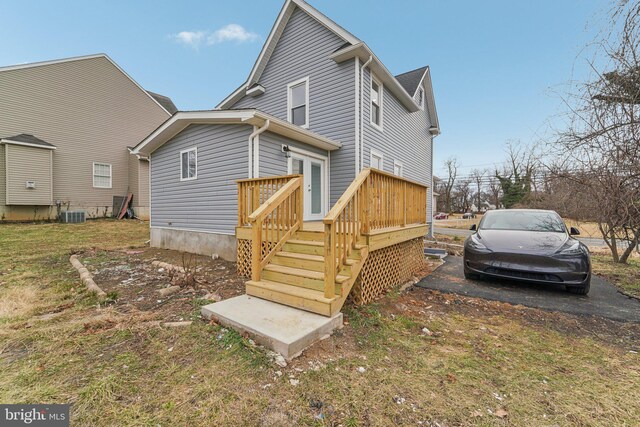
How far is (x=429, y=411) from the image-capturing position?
191 centimetres

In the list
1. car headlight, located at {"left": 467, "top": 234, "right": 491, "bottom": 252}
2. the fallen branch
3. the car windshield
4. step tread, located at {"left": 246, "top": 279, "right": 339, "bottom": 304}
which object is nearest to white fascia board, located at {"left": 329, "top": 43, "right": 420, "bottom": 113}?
the car windshield

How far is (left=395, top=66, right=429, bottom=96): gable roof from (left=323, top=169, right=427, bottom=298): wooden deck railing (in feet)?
26.6

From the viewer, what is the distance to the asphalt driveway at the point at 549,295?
3873 millimetres

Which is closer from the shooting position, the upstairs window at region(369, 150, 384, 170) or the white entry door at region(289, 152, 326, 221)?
the white entry door at region(289, 152, 326, 221)

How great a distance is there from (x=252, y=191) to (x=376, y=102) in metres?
5.88

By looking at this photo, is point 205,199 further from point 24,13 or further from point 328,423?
point 24,13

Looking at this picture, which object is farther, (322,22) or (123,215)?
(123,215)

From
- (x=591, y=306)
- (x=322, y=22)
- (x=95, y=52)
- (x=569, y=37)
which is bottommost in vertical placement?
(x=591, y=306)

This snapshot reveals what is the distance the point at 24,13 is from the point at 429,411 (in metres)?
19.4

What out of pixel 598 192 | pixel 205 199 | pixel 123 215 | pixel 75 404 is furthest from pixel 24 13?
pixel 598 192

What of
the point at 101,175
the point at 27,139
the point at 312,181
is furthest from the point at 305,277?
the point at 101,175

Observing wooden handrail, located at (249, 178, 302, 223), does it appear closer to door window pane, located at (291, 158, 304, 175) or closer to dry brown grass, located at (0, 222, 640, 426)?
dry brown grass, located at (0, 222, 640, 426)

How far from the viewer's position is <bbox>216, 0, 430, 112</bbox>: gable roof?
7.52m

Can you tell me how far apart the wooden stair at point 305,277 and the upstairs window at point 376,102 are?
593cm
